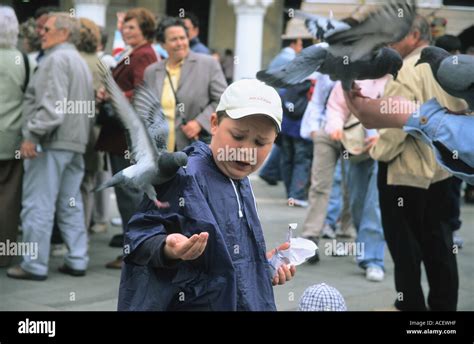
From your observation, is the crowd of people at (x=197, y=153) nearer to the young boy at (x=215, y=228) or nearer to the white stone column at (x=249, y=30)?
the young boy at (x=215, y=228)

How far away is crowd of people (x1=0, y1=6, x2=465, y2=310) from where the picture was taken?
2803mm

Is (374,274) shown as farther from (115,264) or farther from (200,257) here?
(200,257)

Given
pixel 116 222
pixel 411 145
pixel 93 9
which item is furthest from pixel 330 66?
pixel 93 9

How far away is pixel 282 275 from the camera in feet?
9.36

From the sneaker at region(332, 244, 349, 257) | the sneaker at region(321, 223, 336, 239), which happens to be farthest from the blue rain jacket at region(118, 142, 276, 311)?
the sneaker at region(321, 223, 336, 239)

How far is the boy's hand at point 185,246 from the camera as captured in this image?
2.40m

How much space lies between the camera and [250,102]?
2678mm

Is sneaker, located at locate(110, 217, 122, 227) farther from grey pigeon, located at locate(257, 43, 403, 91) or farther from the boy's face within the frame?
the boy's face

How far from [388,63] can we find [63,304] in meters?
2.98

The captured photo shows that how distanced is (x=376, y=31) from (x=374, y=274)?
3.31 m

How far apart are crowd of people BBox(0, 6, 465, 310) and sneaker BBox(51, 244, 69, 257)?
331 mm

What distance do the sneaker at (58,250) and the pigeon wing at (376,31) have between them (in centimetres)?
418
